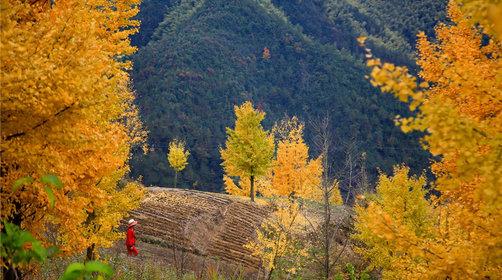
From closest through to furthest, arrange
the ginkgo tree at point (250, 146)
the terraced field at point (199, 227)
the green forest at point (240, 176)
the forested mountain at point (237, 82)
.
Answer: the green forest at point (240, 176)
the terraced field at point (199, 227)
the ginkgo tree at point (250, 146)
the forested mountain at point (237, 82)

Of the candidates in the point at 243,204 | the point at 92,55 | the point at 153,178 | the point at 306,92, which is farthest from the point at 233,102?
the point at 92,55

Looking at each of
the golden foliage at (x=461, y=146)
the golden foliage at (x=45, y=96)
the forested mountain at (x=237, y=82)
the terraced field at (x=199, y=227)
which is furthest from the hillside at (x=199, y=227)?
the forested mountain at (x=237, y=82)

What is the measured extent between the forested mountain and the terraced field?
172 feet

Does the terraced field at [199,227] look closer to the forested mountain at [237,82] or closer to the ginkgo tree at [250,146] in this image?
the ginkgo tree at [250,146]

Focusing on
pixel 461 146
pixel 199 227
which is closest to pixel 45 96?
pixel 461 146

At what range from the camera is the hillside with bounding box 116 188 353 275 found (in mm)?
22891

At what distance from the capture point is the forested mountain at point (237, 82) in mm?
109062

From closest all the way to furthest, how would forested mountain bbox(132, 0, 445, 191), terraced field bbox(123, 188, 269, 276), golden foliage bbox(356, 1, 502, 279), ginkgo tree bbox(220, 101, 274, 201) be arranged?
golden foliage bbox(356, 1, 502, 279)
terraced field bbox(123, 188, 269, 276)
ginkgo tree bbox(220, 101, 274, 201)
forested mountain bbox(132, 0, 445, 191)

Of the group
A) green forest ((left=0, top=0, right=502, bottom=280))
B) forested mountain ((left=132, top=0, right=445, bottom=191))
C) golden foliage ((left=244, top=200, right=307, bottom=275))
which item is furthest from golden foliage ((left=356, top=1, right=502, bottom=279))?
forested mountain ((left=132, top=0, right=445, bottom=191))

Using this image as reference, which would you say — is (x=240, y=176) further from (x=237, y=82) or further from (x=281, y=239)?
(x=237, y=82)

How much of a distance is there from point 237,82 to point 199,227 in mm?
118575

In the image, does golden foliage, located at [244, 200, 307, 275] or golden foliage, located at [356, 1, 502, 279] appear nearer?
golden foliage, located at [356, 1, 502, 279]

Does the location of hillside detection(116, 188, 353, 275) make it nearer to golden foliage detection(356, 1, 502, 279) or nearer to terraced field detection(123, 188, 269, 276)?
terraced field detection(123, 188, 269, 276)

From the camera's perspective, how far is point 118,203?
14422mm
